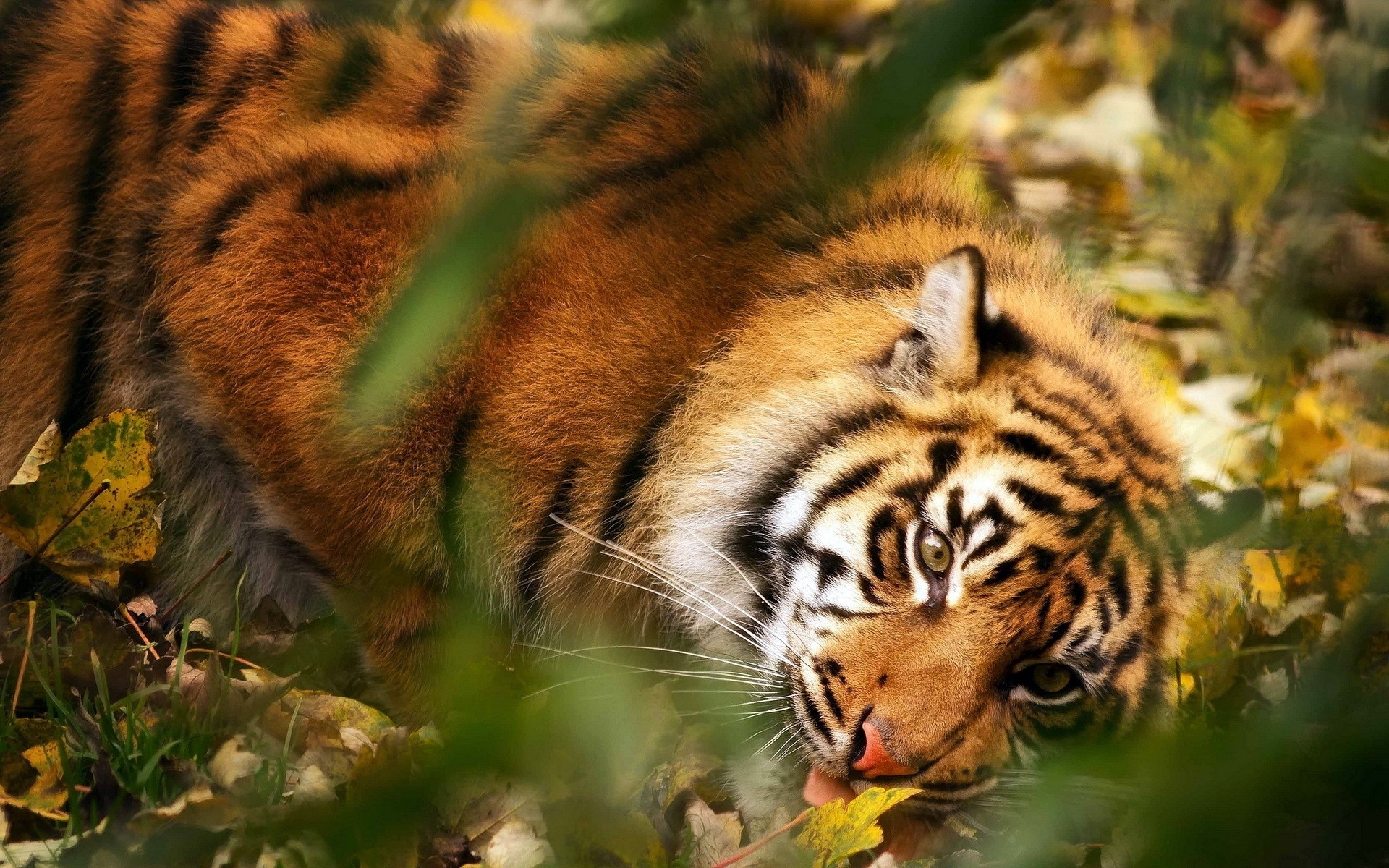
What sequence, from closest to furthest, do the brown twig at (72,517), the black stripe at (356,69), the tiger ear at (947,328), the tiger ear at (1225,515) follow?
the tiger ear at (1225,515) → the black stripe at (356,69) → the brown twig at (72,517) → the tiger ear at (947,328)

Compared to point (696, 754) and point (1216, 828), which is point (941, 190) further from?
point (1216, 828)

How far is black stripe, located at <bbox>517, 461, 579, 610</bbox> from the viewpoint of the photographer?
2.41 meters

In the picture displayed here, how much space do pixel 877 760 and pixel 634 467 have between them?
2.51ft

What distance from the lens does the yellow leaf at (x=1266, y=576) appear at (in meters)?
2.77

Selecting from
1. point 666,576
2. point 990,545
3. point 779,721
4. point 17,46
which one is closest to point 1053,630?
point 990,545

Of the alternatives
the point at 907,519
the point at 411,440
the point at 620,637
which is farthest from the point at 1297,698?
the point at 620,637

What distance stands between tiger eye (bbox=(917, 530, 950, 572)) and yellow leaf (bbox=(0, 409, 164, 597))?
1344 millimetres

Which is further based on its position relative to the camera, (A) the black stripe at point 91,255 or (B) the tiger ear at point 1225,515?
(A) the black stripe at point 91,255

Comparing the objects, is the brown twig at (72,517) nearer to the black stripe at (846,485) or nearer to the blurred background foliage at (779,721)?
the blurred background foliage at (779,721)

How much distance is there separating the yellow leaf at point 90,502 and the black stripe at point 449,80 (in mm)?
926

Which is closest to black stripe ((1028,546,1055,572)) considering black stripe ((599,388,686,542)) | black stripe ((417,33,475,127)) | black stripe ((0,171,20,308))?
black stripe ((599,388,686,542))

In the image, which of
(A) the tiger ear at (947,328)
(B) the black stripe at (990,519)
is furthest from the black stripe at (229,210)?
(B) the black stripe at (990,519)

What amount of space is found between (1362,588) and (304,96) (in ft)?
2.90

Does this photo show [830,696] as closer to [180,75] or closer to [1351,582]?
[1351,582]
